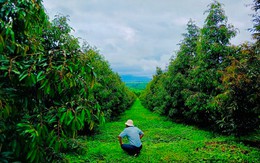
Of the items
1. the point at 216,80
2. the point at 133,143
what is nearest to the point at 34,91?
the point at 133,143

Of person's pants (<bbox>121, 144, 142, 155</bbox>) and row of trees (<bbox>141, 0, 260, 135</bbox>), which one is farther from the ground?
row of trees (<bbox>141, 0, 260, 135</bbox>)

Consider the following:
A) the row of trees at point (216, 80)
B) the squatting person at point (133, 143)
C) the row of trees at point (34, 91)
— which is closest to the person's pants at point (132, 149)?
the squatting person at point (133, 143)

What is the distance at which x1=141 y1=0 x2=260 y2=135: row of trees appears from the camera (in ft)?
24.5

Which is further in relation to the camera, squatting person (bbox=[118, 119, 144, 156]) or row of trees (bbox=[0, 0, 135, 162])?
squatting person (bbox=[118, 119, 144, 156])

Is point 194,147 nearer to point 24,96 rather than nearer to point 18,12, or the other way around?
point 24,96

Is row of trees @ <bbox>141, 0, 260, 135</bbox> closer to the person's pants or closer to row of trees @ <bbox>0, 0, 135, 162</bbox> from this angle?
the person's pants

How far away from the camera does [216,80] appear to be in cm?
1148

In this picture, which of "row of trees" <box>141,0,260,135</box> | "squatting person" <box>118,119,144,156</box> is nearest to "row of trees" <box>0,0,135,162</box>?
"squatting person" <box>118,119,144,156</box>

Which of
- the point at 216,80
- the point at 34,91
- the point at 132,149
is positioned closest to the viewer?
the point at 34,91

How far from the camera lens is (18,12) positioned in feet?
8.23

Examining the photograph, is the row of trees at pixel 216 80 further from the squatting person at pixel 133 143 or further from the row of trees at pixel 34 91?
the row of trees at pixel 34 91

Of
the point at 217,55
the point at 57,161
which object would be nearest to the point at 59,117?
the point at 57,161

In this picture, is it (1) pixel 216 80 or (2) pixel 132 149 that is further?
(1) pixel 216 80

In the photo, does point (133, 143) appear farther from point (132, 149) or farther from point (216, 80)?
point (216, 80)
